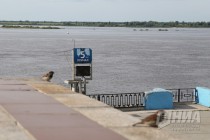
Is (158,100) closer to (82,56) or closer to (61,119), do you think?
(82,56)

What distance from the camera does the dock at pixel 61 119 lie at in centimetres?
421

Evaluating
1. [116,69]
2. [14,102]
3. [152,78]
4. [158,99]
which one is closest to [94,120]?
[14,102]

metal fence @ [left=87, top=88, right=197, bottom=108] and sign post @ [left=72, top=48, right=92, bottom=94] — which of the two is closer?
sign post @ [left=72, top=48, right=92, bottom=94]

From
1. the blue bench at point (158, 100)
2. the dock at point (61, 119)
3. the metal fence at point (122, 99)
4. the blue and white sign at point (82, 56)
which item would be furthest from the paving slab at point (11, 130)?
the blue bench at point (158, 100)

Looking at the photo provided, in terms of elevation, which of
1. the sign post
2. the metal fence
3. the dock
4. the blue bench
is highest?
the dock

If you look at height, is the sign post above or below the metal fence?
above

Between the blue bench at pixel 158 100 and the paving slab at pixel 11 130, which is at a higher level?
the paving slab at pixel 11 130

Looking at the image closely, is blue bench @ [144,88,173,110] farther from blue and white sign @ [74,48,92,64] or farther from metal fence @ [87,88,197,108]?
blue and white sign @ [74,48,92,64]

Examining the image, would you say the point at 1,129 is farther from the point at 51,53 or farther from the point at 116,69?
the point at 51,53

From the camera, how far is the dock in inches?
166

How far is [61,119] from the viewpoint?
4.89 m

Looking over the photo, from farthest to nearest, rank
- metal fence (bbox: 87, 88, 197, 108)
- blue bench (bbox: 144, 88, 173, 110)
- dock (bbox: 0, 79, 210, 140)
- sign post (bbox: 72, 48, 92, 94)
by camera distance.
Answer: metal fence (bbox: 87, 88, 197, 108) < blue bench (bbox: 144, 88, 173, 110) < sign post (bbox: 72, 48, 92, 94) < dock (bbox: 0, 79, 210, 140)

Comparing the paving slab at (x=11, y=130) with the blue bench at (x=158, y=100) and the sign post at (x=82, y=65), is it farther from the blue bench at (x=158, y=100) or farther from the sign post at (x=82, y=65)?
the blue bench at (x=158, y=100)

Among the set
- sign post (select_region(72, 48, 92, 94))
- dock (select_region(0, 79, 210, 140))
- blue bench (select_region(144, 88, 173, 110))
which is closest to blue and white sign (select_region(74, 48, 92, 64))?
→ sign post (select_region(72, 48, 92, 94))
